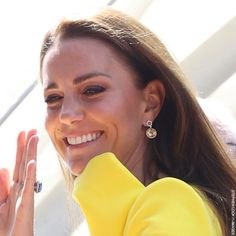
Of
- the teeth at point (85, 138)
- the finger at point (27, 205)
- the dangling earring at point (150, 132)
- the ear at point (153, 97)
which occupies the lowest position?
the finger at point (27, 205)

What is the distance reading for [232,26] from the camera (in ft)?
6.93

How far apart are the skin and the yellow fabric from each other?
0.07 meters

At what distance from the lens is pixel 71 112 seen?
105 centimetres

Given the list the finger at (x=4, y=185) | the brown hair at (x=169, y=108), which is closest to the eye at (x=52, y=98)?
the brown hair at (x=169, y=108)

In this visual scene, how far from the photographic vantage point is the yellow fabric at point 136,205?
86cm

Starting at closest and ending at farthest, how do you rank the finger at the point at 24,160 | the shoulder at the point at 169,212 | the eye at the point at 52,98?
the shoulder at the point at 169,212 → the eye at the point at 52,98 → the finger at the point at 24,160

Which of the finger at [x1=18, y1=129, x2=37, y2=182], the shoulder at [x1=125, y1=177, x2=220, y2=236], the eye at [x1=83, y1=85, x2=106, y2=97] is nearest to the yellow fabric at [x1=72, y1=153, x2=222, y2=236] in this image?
the shoulder at [x1=125, y1=177, x2=220, y2=236]

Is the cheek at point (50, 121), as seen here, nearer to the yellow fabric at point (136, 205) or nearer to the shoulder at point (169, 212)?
the yellow fabric at point (136, 205)

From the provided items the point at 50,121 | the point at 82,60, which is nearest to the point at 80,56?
the point at 82,60

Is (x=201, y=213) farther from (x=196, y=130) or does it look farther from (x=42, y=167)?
(x=42, y=167)

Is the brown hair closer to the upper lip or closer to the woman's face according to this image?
the woman's face

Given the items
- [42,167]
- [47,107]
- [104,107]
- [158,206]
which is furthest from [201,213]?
[42,167]

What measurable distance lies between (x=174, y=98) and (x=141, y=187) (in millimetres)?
243

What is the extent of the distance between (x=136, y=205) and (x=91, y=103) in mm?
232
